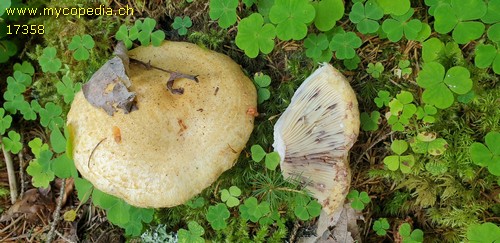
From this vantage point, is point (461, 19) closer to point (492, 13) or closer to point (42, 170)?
point (492, 13)

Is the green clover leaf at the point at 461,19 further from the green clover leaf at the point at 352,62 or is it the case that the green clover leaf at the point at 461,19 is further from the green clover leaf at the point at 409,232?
the green clover leaf at the point at 409,232

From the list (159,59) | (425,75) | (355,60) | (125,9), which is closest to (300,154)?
(355,60)

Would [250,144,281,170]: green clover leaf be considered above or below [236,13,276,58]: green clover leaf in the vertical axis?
below

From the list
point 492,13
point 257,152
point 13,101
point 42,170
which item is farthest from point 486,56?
point 13,101

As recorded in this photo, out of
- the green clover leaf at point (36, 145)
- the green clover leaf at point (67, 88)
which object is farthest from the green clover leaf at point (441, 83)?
the green clover leaf at point (36, 145)

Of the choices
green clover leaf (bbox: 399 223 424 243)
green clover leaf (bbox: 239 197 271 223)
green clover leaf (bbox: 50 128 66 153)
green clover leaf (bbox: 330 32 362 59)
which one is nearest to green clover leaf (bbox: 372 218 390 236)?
green clover leaf (bbox: 399 223 424 243)

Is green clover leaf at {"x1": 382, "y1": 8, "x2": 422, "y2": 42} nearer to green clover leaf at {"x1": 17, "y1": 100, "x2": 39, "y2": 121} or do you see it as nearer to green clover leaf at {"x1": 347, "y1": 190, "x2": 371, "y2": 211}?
green clover leaf at {"x1": 347, "y1": 190, "x2": 371, "y2": 211}
